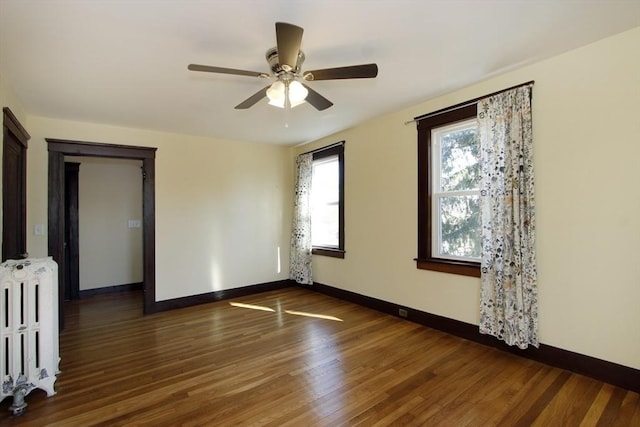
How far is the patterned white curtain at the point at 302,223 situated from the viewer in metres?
5.18

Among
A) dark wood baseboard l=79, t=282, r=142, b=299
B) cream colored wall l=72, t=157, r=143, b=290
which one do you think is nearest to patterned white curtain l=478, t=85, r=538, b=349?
cream colored wall l=72, t=157, r=143, b=290

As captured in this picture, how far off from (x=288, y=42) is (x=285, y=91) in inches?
19.2

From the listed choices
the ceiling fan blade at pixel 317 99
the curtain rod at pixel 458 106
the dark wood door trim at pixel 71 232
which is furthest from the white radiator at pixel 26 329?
the curtain rod at pixel 458 106

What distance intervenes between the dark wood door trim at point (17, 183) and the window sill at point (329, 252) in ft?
11.9

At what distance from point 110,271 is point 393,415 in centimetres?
548

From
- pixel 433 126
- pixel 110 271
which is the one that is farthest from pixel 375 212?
pixel 110 271

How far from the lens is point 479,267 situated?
2.97 metres

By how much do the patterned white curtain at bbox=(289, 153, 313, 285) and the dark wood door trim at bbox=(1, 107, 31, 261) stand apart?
3467 millimetres

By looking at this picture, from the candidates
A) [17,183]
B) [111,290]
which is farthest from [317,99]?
[111,290]

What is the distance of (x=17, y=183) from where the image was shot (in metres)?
3.22

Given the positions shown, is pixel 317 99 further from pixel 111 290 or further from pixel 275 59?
pixel 111 290

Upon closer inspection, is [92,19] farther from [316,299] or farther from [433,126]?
[316,299]

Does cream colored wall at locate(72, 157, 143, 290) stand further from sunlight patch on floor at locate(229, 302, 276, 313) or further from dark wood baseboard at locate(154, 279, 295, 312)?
sunlight patch on floor at locate(229, 302, 276, 313)

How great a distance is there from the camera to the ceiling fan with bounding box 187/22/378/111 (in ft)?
5.81
